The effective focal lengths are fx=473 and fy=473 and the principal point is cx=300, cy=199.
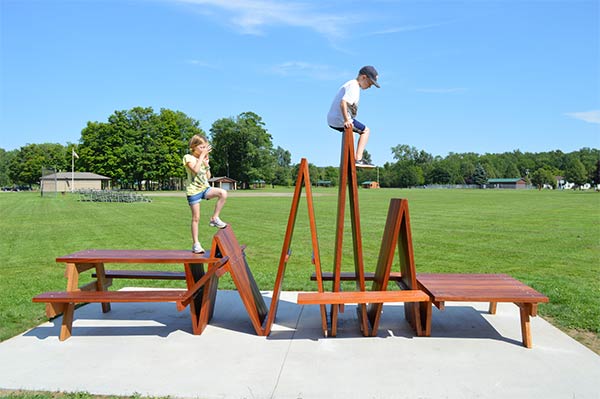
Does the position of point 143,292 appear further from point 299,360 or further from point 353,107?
point 353,107

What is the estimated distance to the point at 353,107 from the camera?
5.36 metres

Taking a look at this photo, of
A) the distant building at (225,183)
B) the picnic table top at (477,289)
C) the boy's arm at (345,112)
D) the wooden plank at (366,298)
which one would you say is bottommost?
the wooden plank at (366,298)

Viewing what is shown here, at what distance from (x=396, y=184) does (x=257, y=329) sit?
5630 inches

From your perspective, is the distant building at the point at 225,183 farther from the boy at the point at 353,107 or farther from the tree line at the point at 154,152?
the boy at the point at 353,107

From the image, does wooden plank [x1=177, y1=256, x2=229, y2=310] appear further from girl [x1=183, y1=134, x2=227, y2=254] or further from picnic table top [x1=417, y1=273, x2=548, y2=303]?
picnic table top [x1=417, y1=273, x2=548, y2=303]

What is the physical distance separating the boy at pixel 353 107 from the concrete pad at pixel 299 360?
212 cm

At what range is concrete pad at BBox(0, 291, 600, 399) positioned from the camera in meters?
3.99

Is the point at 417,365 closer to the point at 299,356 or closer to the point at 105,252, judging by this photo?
the point at 299,356

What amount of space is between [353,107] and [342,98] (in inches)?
7.4

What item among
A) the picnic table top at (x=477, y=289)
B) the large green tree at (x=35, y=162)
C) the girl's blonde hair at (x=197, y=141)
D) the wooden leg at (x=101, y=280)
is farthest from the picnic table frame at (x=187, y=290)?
the large green tree at (x=35, y=162)

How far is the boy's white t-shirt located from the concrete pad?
2.49 metres

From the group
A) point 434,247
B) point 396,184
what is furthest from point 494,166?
point 434,247

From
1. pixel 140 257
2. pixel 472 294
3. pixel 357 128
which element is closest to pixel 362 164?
pixel 357 128

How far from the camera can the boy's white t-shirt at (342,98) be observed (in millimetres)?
5270
